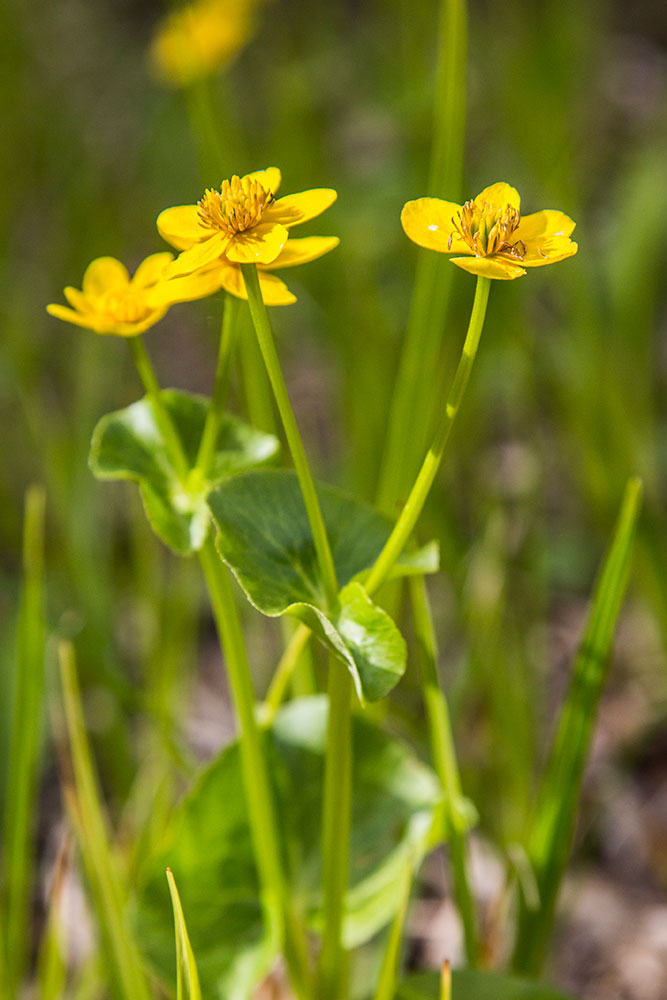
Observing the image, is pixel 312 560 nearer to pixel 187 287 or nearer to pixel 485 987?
pixel 187 287

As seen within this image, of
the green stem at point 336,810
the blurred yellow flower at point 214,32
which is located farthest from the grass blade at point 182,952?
the blurred yellow flower at point 214,32

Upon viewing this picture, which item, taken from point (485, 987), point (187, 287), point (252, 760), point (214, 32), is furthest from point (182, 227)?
point (214, 32)

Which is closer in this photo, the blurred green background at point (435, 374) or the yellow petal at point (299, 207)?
the yellow petal at point (299, 207)

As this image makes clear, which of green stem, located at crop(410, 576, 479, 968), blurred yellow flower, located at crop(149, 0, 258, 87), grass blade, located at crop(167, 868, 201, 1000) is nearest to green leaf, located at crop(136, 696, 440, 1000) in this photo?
green stem, located at crop(410, 576, 479, 968)

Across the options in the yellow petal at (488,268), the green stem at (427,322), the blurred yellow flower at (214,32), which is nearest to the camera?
the yellow petal at (488,268)

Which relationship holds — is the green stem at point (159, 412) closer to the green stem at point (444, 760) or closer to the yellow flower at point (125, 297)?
the yellow flower at point (125, 297)

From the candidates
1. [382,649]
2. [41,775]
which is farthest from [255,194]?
[41,775]

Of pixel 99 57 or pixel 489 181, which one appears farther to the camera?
pixel 99 57

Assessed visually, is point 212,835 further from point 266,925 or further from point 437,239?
point 437,239
